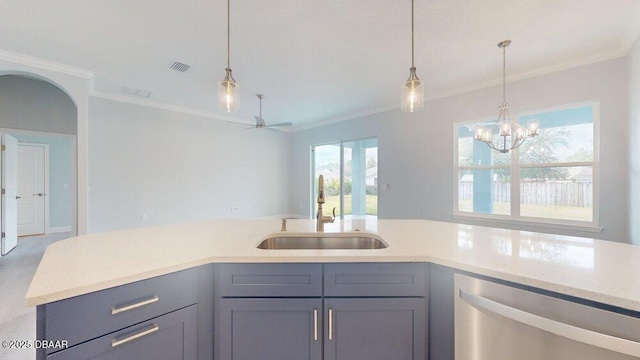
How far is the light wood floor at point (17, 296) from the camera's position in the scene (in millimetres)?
2020

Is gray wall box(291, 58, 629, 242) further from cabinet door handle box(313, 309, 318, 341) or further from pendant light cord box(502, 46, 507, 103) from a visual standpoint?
cabinet door handle box(313, 309, 318, 341)

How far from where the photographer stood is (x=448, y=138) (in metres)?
4.39

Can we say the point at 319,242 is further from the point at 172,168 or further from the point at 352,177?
the point at 172,168

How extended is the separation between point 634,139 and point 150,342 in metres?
4.58

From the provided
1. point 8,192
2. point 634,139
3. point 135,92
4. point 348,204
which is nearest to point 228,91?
point 135,92

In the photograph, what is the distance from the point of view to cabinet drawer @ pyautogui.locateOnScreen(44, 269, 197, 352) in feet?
2.74

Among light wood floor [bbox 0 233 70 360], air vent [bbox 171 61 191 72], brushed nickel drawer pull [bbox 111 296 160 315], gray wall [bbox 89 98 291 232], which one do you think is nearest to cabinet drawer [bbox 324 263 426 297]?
brushed nickel drawer pull [bbox 111 296 160 315]

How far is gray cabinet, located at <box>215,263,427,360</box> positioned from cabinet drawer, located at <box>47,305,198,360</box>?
163 mm

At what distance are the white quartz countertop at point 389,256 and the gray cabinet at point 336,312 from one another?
0.08 metres

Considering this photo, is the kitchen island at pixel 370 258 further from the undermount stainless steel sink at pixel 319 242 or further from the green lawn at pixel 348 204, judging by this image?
the green lawn at pixel 348 204

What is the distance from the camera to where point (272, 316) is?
1.19m

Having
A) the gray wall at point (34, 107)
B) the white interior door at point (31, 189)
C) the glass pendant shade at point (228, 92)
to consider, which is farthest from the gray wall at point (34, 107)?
the glass pendant shade at point (228, 92)

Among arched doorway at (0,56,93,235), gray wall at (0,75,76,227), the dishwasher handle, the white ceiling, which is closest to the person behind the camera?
the dishwasher handle

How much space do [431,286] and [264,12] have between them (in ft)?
8.12
